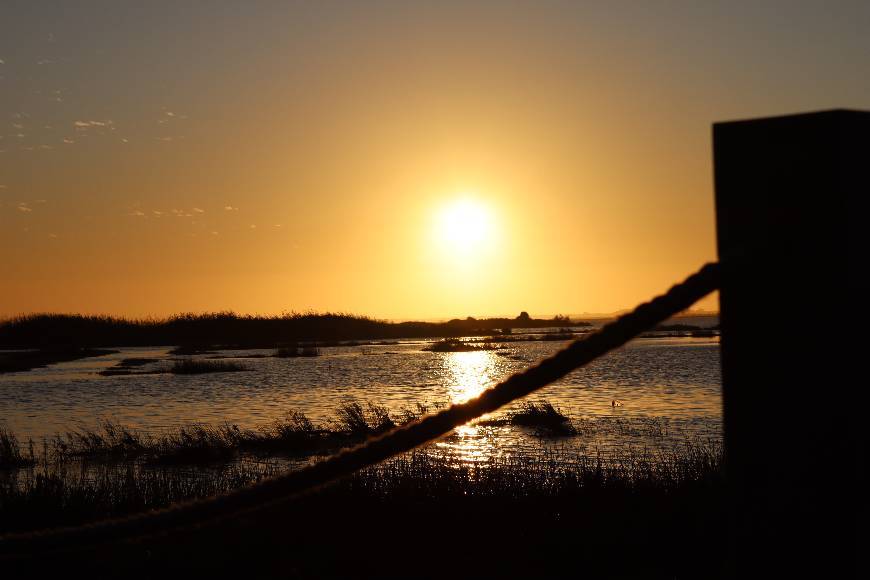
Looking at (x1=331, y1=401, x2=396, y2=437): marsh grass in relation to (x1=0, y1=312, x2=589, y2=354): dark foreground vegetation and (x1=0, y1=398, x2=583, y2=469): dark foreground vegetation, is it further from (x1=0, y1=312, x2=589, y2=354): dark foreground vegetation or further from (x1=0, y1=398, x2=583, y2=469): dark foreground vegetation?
(x1=0, y1=312, x2=589, y2=354): dark foreground vegetation

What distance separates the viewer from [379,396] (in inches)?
1226

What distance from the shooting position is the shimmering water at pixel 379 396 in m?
20.1

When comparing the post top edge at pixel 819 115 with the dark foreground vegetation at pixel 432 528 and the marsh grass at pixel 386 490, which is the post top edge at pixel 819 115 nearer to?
the dark foreground vegetation at pixel 432 528

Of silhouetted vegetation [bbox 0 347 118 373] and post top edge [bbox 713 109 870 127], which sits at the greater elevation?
post top edge [bbox 713 109 870 127]

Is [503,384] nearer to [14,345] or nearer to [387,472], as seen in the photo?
[387,472]

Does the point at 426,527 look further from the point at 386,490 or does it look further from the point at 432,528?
the point at 386,490

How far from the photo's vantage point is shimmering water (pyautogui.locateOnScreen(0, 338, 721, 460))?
65.8 feet

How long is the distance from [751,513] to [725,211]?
0.62 m

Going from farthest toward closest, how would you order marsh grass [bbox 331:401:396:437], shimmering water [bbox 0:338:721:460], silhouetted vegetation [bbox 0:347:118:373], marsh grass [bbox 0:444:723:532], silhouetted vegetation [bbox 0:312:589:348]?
silhouetted vegetation [bbox 0:312:589:348]
silhouetted vegetation [bbox 0:347:118:373]
shimmering water [bbox 0:338:721:460]
marsh grass [bbox 331:401:396:437]
marsh grass [bbox 0:444:723:532]

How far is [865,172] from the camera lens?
Answer: 4.77 ft

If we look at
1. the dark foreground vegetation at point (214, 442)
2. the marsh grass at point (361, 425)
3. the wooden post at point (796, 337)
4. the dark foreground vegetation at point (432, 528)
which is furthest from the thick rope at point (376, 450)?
the marsh grass at point (361, 425)

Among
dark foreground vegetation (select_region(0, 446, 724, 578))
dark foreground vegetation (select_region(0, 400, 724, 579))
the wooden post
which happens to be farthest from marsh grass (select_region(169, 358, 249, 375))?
the wooden post

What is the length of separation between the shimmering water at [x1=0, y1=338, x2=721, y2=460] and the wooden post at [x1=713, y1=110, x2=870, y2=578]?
14784mm

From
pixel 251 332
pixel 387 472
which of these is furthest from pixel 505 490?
pixel 251 332
